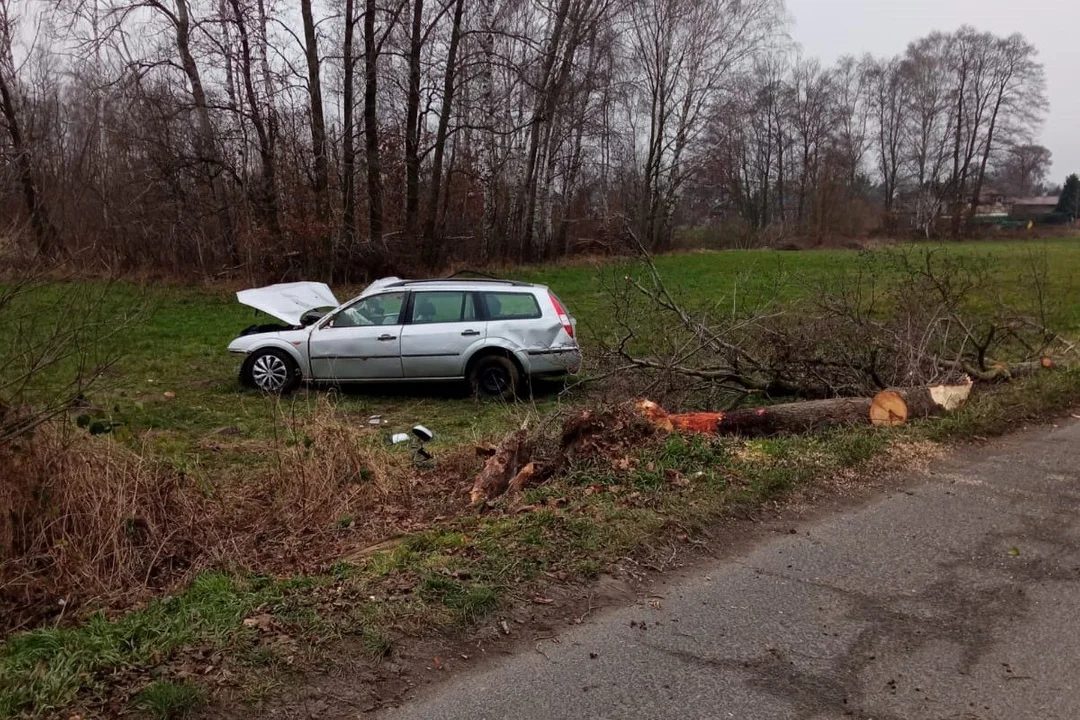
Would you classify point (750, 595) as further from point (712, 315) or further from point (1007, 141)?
point (1007, 141)

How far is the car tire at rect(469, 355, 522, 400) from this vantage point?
10664 millimetres

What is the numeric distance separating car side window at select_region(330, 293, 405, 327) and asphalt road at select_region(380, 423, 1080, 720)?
7131 mm

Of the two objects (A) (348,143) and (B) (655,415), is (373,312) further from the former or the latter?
(A) (348,143)

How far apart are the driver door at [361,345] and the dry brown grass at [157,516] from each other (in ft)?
15.6

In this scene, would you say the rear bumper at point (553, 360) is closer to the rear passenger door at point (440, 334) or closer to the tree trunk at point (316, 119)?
the rear passenger door at point (440, 334)

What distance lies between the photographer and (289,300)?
39.7ft

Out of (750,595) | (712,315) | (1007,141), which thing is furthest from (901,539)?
(1007,141)

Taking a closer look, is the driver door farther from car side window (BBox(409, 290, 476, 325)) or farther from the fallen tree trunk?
the fallen tree trunk

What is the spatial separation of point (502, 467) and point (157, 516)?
234cm

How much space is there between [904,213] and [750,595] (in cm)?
6582

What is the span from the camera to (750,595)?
406 centimetres

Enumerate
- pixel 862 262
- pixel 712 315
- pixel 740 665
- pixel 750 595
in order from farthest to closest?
pixel 862 262 < pixel 712 315 < pixel 750 595 < pixel 740 665

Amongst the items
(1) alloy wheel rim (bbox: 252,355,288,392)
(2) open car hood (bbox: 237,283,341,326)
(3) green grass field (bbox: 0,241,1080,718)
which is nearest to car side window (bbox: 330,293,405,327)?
(2) open car hood (bbox: 237,283,341,326)

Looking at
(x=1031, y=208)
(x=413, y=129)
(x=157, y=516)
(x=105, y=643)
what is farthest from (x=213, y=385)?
(x=1031, y=208)
